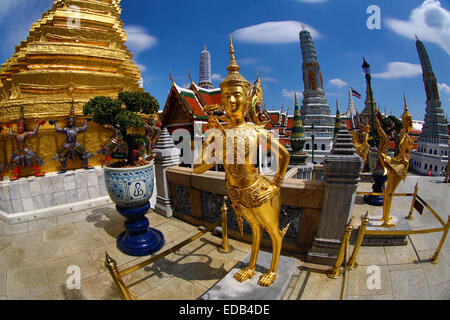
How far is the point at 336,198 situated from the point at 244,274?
189 cm

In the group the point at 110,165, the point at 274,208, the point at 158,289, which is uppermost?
the point at 110,165

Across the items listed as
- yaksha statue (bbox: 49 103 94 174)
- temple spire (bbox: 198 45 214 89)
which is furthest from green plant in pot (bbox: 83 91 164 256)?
temple spire (bbox: 198 45 214 89)

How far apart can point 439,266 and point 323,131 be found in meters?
25.3

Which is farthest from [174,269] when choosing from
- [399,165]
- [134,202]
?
[399,165]

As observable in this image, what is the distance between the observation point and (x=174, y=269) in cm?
355

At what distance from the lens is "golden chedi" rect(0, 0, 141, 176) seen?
627 cm

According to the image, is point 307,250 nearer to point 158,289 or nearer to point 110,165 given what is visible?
point 158,289

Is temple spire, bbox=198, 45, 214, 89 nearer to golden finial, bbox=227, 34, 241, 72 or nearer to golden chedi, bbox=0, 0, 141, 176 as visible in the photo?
golden chedi, bbox=0, 0, 141, 176

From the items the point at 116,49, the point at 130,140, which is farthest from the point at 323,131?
the point at 130,140

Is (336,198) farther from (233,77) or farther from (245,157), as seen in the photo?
(233,77)

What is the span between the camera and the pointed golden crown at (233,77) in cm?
237

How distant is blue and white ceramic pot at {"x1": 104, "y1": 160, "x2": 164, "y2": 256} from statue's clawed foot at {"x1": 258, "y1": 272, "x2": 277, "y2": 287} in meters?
2.39

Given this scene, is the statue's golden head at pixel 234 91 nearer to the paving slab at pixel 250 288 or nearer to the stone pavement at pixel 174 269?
the paving slab at pixel 250 288

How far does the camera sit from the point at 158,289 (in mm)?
3119
